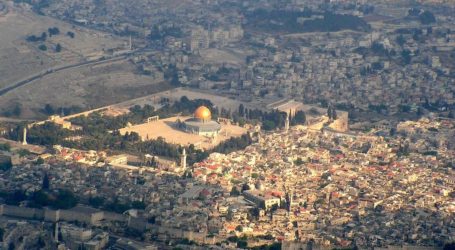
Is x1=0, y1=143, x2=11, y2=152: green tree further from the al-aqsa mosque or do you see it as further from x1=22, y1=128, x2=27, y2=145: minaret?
the al-aqsa mosque

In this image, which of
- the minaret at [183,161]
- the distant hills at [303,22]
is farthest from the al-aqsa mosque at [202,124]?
the distant hills at [303,22]

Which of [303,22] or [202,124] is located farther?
Answer: [303,22]

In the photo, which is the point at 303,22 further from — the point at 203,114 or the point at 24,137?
the point at 24,137

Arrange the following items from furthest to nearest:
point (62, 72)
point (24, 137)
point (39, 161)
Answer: point (62, 72) < point (24, 137) < point (39, 161)

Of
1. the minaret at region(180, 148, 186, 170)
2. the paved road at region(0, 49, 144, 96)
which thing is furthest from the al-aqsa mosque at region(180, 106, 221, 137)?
the paved road at region(0, 49, 144, 96)

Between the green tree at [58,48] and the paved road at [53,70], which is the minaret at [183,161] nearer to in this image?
the paved road at [53,70]

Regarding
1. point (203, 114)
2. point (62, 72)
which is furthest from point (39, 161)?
point (62, 72)

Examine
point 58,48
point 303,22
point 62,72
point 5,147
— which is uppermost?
point 303,22

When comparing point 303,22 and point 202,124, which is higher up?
point 303,22
